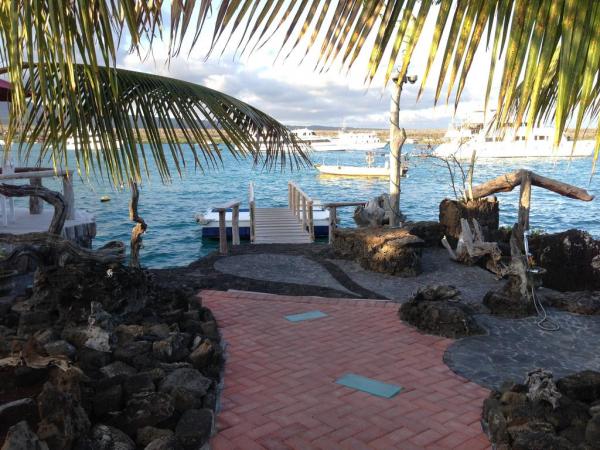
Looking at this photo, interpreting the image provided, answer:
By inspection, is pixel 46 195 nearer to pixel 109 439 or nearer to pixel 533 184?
pixel 109 439

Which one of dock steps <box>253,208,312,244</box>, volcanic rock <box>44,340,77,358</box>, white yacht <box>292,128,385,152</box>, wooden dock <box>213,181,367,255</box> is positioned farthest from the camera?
white yacht <box>292,128,385,152</box>

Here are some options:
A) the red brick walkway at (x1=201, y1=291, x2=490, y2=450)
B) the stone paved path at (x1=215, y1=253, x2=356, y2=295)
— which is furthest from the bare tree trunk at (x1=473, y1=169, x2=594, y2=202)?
the red brick walkway at (x1=201, y1=291, x2=490, y2=450)

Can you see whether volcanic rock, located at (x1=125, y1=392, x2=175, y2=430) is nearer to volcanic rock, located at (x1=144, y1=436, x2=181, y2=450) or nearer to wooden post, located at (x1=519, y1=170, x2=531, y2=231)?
volcanic rock, located at (x1=144, y1=436, x2=181, y2=450)

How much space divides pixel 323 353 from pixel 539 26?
201 inches

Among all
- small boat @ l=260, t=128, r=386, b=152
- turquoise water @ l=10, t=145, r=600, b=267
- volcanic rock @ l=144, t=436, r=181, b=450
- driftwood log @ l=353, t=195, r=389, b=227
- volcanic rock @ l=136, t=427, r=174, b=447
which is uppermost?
small boat @ l=260, t=128, r=386, b=152

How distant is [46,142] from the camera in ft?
10.9

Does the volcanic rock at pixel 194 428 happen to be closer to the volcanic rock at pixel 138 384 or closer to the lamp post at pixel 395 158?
the volcanic rock at pixel 138 384

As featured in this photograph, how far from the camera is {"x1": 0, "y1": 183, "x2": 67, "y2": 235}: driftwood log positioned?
6.88 metres

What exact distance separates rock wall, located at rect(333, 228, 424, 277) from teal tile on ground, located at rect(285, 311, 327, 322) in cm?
315

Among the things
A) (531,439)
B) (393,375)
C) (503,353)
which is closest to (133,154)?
(531,439)

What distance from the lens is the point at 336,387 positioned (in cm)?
517

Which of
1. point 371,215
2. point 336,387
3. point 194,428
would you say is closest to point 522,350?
point 336,387

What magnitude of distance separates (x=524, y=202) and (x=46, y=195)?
951 cm

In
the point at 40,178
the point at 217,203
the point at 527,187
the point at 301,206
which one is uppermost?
the point at 40,178
